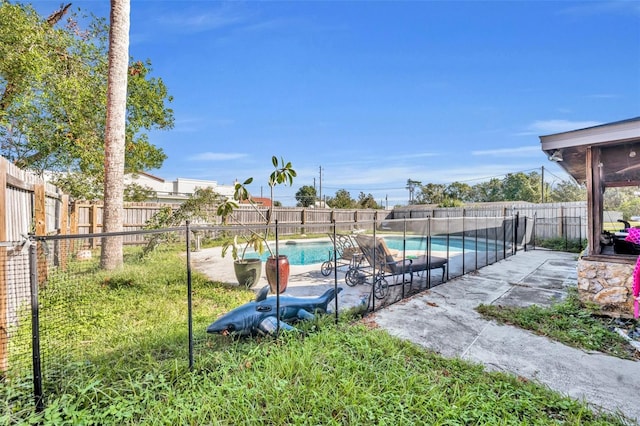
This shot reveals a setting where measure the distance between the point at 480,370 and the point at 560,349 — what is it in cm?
120

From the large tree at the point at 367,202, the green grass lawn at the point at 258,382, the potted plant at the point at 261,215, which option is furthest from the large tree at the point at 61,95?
the large tree at the point at 367,202

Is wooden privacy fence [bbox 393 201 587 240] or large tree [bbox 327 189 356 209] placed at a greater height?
large tree [bbox 327 189 356 209]

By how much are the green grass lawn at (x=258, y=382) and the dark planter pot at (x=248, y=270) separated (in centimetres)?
170

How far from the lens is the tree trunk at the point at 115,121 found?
582cm

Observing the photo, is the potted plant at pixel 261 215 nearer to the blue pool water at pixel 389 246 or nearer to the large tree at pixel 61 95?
the blue pool water at pixel 389 246

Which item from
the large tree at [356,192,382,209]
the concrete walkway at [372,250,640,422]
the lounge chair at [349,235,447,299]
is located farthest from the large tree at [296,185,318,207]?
the lounge chair at [349,235,447,299]

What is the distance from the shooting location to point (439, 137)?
24.4 meters

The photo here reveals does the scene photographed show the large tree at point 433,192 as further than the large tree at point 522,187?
Yes

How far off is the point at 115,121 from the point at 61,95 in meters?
3.64

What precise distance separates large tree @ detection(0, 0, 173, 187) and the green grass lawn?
726cm

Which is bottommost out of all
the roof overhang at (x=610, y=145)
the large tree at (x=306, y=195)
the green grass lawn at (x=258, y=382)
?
the green grass lawn at (x=258, y=382)

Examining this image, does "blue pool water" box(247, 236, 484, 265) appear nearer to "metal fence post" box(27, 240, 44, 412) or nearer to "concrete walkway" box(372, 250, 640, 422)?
"concrete walkway" box(372, 250, 640, 422)

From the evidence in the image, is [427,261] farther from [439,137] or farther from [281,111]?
[439,137]

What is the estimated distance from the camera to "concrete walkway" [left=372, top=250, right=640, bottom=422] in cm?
232
